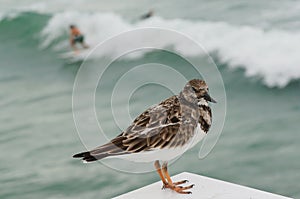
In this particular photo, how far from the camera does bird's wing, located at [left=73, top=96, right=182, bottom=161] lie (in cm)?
126

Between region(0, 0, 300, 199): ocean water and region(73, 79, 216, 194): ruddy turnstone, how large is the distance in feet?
2.65

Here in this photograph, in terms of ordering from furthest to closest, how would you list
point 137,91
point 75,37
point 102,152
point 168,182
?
point 75,37
point 137,91
point 168,182
point 102,152

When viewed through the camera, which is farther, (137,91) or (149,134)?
(137,91)

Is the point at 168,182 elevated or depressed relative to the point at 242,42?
depressed

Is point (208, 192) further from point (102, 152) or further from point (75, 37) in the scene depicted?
point (75, 37)

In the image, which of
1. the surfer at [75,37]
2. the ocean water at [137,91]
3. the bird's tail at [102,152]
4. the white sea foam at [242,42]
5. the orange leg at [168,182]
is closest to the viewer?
the bird's tail at [102,152]

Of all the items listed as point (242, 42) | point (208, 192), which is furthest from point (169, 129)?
point (242, 42)

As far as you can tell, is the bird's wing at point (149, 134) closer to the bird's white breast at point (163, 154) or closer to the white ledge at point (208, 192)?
the bird's white breast at point (163, 154)

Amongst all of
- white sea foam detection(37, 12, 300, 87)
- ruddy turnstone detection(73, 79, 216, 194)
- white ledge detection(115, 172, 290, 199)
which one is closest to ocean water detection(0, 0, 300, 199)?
white sea foam detection(37, 12, 300, 87)

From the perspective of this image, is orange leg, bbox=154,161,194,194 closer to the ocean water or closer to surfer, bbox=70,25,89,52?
the ocean water

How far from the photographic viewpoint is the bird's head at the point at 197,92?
1.29 meters

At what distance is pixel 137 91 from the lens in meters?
2.78

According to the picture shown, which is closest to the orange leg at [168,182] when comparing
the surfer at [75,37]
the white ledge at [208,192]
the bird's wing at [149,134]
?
the white ledge at [208,192]

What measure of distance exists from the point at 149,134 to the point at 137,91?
4.89 feet
